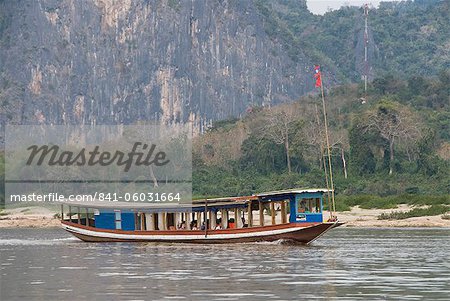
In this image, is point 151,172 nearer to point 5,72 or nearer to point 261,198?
point 261,198

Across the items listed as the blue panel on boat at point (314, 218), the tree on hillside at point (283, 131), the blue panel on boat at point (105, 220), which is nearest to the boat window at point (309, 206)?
the blue panel on boat at point (314, 218)

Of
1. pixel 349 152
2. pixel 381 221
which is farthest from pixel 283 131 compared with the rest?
pixel 381 221

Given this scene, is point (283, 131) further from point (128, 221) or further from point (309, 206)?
point (309, 206)

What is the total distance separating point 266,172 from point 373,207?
26.7 meters

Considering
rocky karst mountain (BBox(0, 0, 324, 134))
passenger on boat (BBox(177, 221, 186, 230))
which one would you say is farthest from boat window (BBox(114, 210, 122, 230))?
rocky karst mountain (BBox(0, 0, 324, 134))

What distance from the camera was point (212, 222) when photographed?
5828 centimetres

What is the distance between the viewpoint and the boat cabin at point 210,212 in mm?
56219

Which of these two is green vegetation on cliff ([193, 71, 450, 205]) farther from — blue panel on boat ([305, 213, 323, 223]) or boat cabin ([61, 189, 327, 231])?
blue panel on boat ([305, 213, 323, 223])

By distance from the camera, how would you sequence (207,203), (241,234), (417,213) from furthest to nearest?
(417,213), (207,203), (241,234)

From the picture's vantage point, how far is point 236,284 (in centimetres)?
3538

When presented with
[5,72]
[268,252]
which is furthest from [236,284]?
[5,72]

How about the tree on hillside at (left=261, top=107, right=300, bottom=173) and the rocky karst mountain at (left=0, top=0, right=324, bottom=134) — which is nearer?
the tree on hillside at (left=261, top=107, right=300, bottom=173)

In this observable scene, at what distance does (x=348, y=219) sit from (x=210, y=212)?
83.1ft

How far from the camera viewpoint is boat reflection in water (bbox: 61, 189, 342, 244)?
2203 inches
